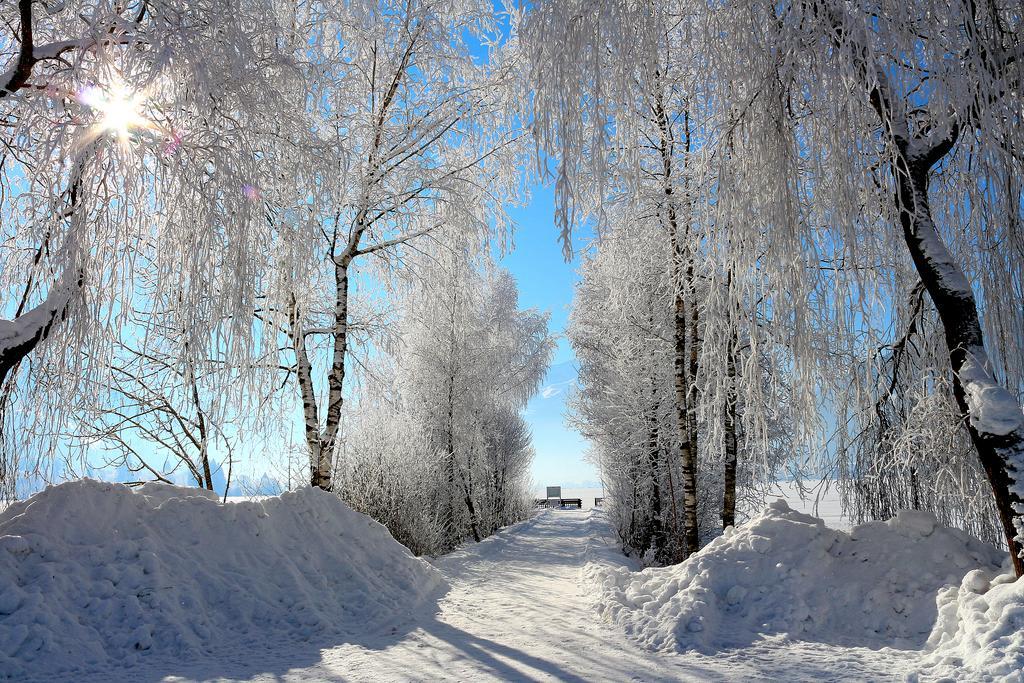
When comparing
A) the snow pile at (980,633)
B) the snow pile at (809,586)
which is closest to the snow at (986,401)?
the snow pile at (980,633)

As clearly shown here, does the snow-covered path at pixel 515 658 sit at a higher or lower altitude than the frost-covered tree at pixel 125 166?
lower

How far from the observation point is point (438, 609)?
6.34m

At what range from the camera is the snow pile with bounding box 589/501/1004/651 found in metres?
4.71

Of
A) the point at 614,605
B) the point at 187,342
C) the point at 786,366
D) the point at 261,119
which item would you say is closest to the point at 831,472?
the point at 786,366

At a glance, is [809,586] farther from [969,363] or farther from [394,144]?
[394,144]

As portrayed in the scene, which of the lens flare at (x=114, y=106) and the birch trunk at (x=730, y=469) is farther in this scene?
the birch trunk at (x=730, y=469)

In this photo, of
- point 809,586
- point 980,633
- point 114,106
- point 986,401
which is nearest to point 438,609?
point 809,586

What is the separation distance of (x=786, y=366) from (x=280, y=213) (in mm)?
4625

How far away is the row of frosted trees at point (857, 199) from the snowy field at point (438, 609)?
0.81m

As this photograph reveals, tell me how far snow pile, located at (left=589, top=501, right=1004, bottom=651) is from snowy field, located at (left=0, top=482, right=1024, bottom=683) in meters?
0.01

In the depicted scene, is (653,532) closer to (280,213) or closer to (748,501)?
(748,501)

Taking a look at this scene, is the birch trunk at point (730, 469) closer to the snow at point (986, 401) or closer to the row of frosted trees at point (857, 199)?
the row of frosted trees at point (857, 199)

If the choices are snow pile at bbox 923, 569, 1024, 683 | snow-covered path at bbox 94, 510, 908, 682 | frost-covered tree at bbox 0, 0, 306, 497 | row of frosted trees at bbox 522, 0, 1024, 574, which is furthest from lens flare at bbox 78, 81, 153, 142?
snow pile at bbox 923, 569, 1024, 683

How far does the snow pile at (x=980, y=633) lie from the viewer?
3408 mm
